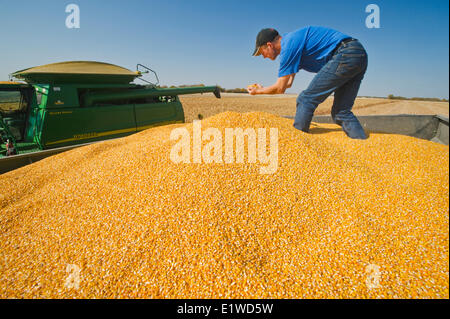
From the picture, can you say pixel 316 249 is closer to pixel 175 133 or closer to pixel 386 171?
pixel 386 171

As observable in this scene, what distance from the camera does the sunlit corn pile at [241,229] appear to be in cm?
117

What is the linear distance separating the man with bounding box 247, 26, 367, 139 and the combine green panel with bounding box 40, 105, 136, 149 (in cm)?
290

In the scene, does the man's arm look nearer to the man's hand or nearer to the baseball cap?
the man's hand

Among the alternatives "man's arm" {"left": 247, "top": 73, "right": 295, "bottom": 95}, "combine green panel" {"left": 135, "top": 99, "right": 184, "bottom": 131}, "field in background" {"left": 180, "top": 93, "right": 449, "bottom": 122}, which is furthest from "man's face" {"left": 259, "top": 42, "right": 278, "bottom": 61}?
"field in background" {"left": 180, "top": 93, "right": 449, "bottom": 122}

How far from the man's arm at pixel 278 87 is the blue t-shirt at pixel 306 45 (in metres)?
0.06

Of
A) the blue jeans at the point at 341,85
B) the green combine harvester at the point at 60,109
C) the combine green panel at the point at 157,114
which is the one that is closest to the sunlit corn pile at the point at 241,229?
the blue jeans at the point at 341,85

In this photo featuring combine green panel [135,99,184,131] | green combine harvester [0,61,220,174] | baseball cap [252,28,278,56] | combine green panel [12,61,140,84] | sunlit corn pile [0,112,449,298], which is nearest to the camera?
sunlit corn pile [0,112,449,298]

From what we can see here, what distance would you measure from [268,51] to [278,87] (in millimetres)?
449

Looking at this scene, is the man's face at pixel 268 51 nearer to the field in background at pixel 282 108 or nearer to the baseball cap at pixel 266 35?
the baseball cap at pixel 266 35

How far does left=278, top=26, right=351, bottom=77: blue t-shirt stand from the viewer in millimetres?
2406

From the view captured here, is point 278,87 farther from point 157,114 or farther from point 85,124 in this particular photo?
point 85,124

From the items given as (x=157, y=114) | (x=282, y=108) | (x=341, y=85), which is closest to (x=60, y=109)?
(x=157, y=114)

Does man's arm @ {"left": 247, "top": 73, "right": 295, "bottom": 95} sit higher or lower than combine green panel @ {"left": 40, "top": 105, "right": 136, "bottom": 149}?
higher
